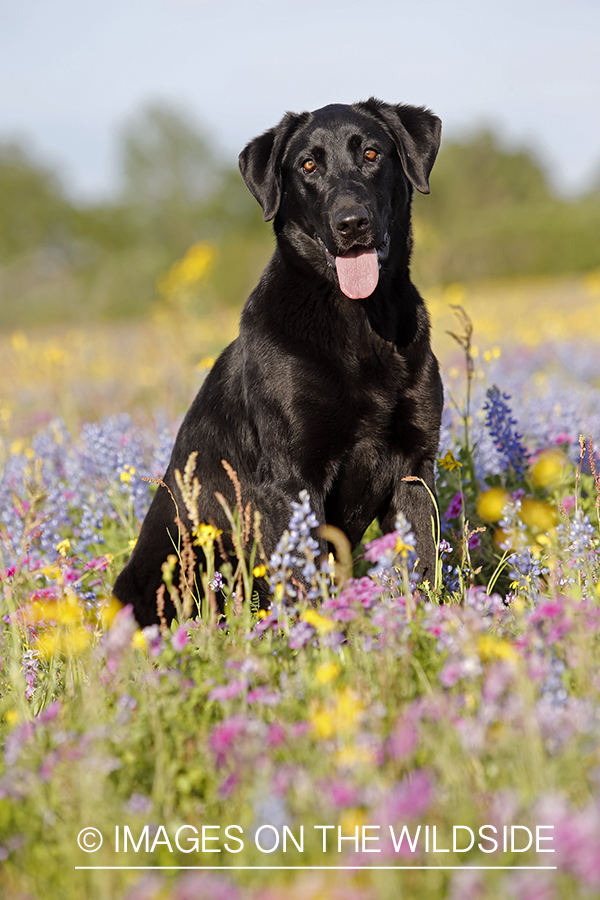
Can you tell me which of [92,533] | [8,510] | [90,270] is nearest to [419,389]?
[92,533]

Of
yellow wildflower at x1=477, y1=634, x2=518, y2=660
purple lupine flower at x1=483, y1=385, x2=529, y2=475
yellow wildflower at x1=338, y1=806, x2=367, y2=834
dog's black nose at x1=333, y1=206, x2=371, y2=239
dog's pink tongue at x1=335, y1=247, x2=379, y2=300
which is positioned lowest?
yellow wildflower at x1=338, y1=806, x2=367, y2=834

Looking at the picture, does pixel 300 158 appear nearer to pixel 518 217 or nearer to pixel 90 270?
pixel 90 270

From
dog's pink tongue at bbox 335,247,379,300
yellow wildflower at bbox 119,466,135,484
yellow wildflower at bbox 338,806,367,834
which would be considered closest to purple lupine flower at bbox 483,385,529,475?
dog's pink tongue at bbox 335,247,379,300

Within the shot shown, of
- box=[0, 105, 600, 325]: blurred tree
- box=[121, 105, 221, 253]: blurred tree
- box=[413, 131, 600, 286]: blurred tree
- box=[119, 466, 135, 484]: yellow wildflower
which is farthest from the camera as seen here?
box=[121, 105, 221, 253]: blurred tree

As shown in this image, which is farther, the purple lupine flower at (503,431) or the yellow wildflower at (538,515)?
the purple lupine flower at (503,431)

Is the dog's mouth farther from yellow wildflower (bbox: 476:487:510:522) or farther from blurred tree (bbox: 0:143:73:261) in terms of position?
blurred tree (bbox: 0:143:73:261)

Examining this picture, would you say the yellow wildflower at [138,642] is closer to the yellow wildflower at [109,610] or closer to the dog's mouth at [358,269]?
the yellow wildflower at [109,610]

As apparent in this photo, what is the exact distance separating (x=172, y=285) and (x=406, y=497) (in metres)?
5.18

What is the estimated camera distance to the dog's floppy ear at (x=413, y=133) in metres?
3.13

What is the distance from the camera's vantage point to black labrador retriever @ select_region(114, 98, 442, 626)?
2.75 metres

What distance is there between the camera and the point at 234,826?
149 cm

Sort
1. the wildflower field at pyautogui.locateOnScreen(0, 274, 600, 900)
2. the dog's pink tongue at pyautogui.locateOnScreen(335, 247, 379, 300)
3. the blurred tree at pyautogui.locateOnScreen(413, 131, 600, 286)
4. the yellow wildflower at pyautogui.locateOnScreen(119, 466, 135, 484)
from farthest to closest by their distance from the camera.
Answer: the blurred tree at pyautogui.locateOnScreen(413, 131, 600, 286), the yellow wildflower at pyautogui.locateOnScreen(119, 466, 135, 484), the dog's pink tongue at pyautogui.locateOnScreen(335, 247, 379, 300), the wildflower field at pyautogui.locateOnScreen(0, 274, 600, 900)

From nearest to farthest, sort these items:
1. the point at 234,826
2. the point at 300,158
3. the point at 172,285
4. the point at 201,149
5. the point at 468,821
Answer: the point at 468,821
the point at 234,826
the point at 300,158
the point at 172,285
the point at 201,149

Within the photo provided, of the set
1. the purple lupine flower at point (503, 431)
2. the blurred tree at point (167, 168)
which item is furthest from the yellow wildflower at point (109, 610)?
the blurred tree at point (167, 168)
